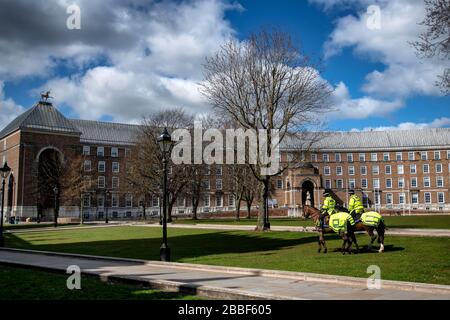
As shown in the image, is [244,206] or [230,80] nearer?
[230,80]

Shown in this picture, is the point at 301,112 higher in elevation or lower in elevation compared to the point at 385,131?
lower

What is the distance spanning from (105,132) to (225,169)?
1753 inches

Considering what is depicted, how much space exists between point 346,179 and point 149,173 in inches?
2798

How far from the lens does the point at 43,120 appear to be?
76938 mm

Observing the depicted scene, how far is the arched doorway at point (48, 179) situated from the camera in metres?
64.7

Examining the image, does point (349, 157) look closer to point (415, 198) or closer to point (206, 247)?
point (415, 198)

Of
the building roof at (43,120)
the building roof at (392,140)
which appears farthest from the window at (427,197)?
the building roof at (43,120)

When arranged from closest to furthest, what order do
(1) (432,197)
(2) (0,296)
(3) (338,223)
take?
1. (2) (0,296)
2. (3) (338,223)
3. (1) (432,197)

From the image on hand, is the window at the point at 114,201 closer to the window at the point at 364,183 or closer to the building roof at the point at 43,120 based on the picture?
the building roof at the point at 43,120

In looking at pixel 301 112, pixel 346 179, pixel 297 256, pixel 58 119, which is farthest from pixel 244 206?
pixel 297 256

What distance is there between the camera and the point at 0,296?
9812 millimetres

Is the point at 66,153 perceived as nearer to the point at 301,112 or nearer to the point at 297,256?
the point at 301,112
